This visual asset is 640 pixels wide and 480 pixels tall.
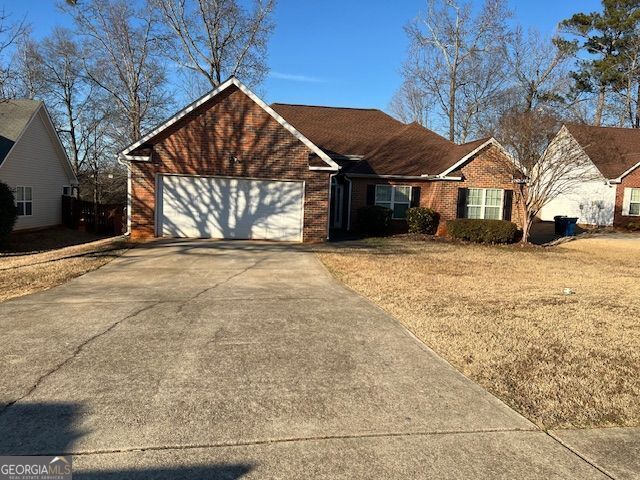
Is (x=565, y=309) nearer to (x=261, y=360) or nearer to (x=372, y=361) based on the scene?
(x=372, y=361)

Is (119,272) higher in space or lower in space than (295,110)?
lower

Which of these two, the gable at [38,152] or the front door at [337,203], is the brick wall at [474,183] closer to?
the front door at [337,203]

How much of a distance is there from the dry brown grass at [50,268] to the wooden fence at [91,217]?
974 centimetres

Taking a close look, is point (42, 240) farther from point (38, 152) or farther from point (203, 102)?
point (203, 102)

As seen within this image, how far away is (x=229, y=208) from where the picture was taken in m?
16.7

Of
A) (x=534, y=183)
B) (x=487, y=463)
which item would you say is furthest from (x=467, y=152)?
(x=487, y=463)

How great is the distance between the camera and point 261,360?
16.5ft

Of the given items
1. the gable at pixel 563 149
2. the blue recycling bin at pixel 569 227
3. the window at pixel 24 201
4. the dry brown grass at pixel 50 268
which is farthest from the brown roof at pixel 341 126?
the window at pixel 24 201

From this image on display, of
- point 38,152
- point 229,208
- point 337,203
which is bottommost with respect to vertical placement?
point 229,208

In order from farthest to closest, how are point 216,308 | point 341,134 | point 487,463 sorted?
point 341,134 < point 216,308 < point 487,463

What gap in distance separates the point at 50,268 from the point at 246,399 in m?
8.66

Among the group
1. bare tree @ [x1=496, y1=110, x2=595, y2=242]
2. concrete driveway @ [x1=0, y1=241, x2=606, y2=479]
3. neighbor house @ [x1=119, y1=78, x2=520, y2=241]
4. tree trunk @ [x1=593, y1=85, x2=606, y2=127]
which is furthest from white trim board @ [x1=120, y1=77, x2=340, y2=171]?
tree trunk @ [x1=593, y1=85, x2=606, y2=127]

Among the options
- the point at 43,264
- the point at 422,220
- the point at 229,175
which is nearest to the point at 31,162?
the point at 229,175

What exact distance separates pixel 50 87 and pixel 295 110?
68.2ft
